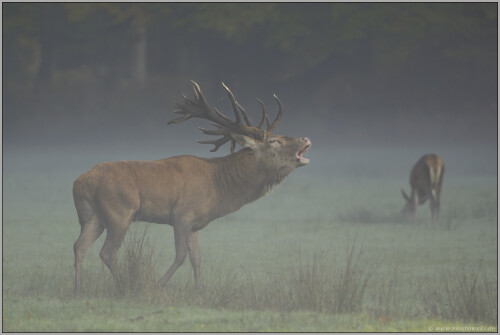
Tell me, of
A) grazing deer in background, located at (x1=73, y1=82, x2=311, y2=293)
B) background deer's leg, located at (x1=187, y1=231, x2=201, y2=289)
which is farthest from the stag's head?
background deer's leg, located at (x1=187, y1=231, x2=201, y2=289)

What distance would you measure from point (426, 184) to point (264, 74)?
811 centimetres

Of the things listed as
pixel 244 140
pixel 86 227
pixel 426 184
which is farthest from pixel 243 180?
pixel 426 184

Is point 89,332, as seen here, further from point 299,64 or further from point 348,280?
point 299,64

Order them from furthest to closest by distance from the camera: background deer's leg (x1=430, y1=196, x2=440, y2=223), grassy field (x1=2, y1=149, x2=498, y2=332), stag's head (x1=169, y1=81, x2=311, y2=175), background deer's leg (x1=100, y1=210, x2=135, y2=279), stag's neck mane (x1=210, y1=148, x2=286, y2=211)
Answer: background deer's leg (x1=430, y1=196, x2=440, y2=223), stag's neck mane (x1=210, y1=148, x2=286, y2=211), stag's head (x1=169, y1=81, x2=311, y2=175), background deer's leg (x1=100, y1=210, x2=135, y2=279), grassy field (x1=2, y1=149, x2=498, y2=332)

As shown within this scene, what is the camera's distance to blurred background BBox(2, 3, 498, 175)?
61.4 ft

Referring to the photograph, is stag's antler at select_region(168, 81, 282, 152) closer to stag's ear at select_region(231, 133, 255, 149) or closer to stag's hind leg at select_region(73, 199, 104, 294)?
stag's ear at select_region(231, 133, 255, 149)

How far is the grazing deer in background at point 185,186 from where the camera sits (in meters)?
6.50

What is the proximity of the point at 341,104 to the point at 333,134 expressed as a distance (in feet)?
3.16

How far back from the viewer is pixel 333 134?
19797 millimetres

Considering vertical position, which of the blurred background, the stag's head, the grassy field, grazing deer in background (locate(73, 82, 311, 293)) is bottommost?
the grassy field

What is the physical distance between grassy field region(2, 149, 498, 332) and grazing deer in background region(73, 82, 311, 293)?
0.71 ft

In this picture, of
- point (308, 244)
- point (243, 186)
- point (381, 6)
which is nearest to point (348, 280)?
point (243, 186)

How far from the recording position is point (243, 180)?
22.5ft

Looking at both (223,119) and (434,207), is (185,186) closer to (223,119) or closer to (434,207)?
(223,119)
